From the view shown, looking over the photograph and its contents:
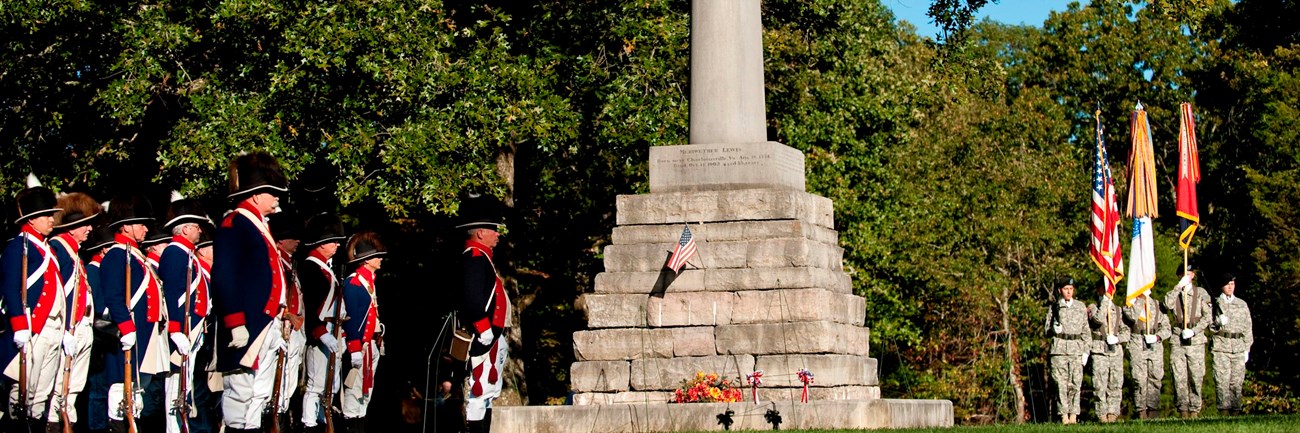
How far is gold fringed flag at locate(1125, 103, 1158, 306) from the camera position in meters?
19.6

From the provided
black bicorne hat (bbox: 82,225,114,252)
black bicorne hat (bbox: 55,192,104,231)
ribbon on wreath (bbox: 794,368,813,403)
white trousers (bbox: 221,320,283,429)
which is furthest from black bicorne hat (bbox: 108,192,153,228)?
ribbon on wreath (bbox: 794,368,813,403)

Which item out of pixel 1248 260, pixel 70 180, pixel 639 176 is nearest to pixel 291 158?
pixel 70 180

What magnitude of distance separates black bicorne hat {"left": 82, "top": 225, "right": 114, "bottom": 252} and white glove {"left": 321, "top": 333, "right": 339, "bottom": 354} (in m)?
1.66

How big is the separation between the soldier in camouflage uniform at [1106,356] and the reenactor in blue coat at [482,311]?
915 centimetres

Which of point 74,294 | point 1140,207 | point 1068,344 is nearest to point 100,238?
point 74,294

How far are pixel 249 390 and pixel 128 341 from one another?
2.16m

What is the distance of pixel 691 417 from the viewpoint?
13742 millimetres

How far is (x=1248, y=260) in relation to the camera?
125 ft

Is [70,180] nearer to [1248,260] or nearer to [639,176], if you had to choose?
A: [639,176]

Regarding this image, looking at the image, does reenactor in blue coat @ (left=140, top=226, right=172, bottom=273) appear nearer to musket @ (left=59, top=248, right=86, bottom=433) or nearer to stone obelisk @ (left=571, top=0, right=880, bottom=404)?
musket @ (left=59, top=248, right=86, bottom=433)

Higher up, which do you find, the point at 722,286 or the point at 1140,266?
the point at 1140,266

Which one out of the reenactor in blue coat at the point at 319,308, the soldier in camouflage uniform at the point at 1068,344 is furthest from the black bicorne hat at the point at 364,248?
the soldier in camouflage uniform at the point at 1068,344

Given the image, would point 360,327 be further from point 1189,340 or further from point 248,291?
point 1189,340

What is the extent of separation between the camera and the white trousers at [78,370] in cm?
1217
